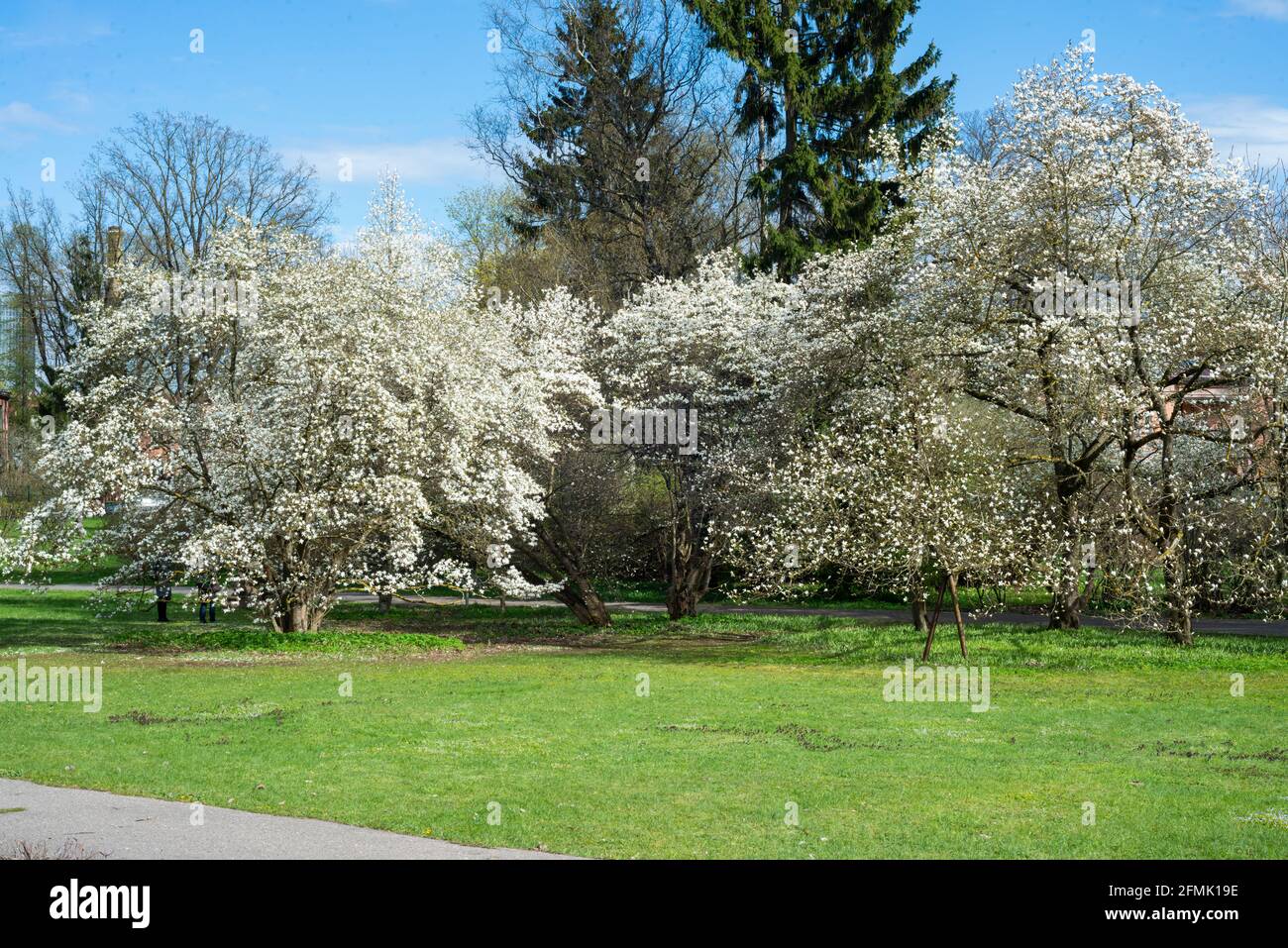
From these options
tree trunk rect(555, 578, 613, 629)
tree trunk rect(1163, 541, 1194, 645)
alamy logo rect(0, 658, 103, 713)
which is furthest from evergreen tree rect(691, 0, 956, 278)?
alamy logo rect(0, 658, 103, 713)

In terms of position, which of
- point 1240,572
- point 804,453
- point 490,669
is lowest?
point 490,669

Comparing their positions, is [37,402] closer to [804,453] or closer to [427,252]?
[427,252]

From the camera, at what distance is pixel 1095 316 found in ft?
68.0

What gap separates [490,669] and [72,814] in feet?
35.7

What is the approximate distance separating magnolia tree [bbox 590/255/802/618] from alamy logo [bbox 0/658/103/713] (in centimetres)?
1273

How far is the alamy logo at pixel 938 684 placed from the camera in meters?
15.9

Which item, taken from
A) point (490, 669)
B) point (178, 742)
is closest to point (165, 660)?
point (490, 669)

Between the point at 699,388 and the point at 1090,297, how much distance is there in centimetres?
927

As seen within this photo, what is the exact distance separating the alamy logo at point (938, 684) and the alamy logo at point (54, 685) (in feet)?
34.8

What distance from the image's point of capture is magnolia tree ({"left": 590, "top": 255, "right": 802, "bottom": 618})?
87.0ft

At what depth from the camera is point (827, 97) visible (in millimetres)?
35188
